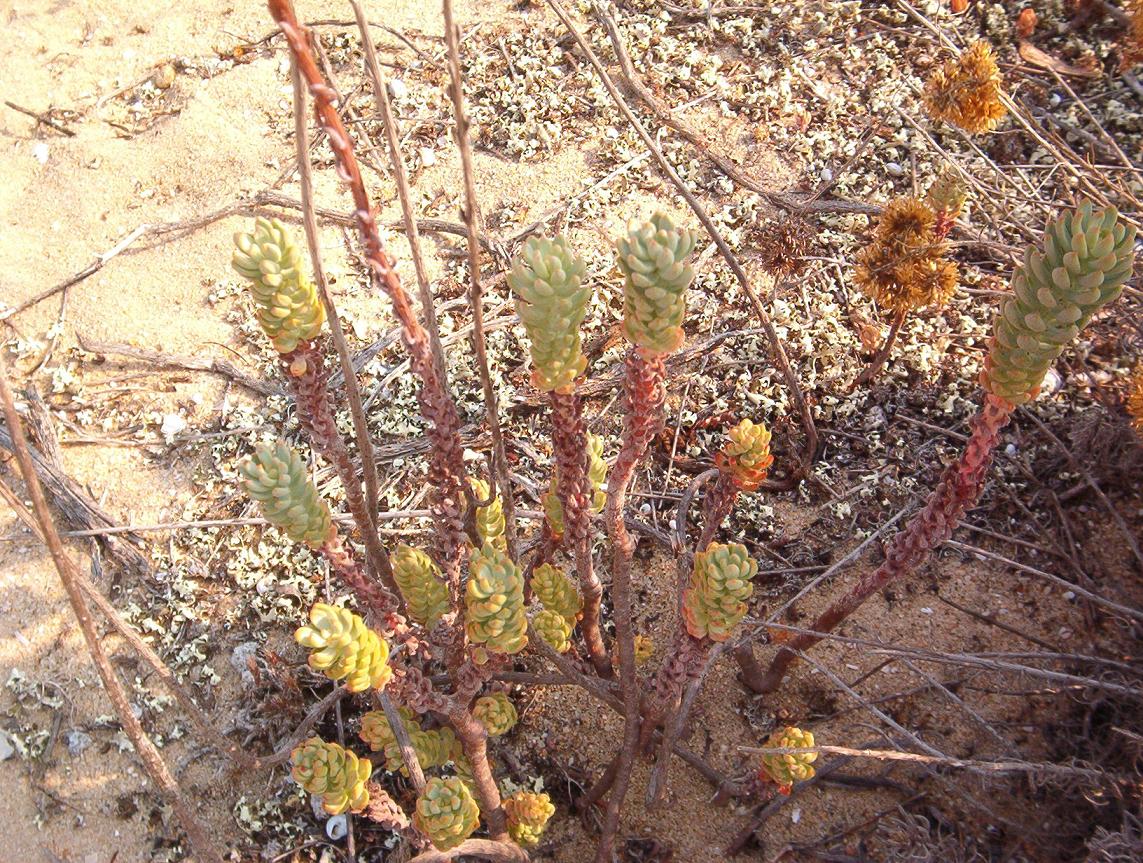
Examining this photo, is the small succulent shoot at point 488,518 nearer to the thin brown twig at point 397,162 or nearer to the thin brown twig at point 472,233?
the thin brown twig at point 472,233

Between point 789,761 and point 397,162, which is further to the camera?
point 789,761

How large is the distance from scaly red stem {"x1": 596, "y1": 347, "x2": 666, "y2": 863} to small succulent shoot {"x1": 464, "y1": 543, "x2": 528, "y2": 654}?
23 centimetres

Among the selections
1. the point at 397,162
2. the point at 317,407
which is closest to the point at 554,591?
the point at 317,407

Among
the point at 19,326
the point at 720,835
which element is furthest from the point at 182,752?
the point at 19,326

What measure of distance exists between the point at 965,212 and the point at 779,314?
0.73m

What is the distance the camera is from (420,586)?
5.05 ft

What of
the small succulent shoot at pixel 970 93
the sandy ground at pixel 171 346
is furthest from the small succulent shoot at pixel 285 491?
the small succulent shoot at pixel 970 93

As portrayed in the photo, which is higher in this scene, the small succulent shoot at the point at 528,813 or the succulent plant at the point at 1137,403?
the succulent plant at the point at 1137,403

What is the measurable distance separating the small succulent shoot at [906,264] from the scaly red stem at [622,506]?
0.95 m

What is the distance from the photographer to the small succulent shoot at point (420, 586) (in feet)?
4.96

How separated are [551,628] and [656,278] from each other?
80 cm

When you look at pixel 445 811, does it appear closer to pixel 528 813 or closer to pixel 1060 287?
pixel 528 813

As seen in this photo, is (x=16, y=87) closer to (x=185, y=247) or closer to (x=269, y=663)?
(x=185, y=247)

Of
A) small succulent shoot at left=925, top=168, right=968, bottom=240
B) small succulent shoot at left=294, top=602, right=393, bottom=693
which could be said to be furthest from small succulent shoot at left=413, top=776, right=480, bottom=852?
small succulent shoot at left=925, top=168, right=968, bottom=240
